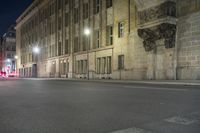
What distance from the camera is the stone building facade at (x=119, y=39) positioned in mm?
24234

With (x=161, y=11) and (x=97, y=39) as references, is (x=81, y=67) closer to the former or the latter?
(x=97, y=39)

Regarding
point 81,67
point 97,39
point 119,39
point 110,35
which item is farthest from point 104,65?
point 81,67

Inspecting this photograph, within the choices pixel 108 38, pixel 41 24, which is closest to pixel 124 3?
pixel 108 38

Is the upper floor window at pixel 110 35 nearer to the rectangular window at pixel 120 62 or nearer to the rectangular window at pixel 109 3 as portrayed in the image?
the rectangular window at pixel 109 3

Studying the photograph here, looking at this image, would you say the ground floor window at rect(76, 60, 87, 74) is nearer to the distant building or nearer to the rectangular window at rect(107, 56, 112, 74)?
the rectangular window at rect(107, 56, 112, 74)

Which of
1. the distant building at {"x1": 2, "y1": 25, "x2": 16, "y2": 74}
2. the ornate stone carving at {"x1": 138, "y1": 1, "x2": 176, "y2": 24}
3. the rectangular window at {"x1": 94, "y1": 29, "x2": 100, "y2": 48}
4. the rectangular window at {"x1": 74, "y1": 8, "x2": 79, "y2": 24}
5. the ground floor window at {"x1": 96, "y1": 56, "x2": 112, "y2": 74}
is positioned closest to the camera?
the ornate stone carving at {"x1": 138, "y1": 1, "x2": 176, "y2": 24}

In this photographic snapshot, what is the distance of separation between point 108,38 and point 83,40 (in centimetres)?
741

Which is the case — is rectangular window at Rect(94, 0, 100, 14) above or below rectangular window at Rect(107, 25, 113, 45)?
above

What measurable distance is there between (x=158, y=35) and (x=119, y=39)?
306 inches

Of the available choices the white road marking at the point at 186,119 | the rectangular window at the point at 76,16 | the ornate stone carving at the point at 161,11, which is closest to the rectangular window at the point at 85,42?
the rectangular window at the point at 76,16

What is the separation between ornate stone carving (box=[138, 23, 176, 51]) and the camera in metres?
24.6

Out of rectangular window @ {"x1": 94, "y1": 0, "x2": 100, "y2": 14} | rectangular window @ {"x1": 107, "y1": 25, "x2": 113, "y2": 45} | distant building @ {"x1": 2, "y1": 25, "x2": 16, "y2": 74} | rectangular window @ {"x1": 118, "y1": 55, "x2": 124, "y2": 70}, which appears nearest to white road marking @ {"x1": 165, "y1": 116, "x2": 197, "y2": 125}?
rectangular window @ {"x1": 118, "y1": 55, "x2": 124, "y2": 70}

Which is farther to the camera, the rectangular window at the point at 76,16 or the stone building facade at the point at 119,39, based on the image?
the rectangular window at the point at 76,16

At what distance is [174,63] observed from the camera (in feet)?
80.8
